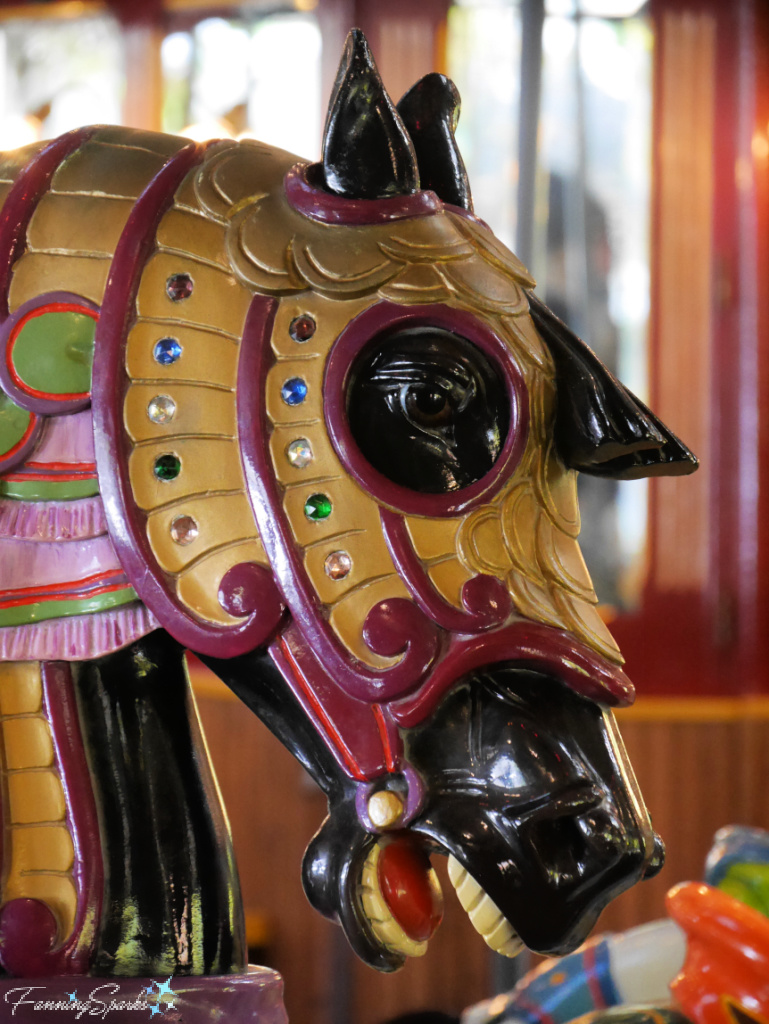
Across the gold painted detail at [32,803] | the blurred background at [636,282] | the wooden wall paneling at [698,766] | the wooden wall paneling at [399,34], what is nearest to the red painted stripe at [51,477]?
the gold painted detail at [32,803]

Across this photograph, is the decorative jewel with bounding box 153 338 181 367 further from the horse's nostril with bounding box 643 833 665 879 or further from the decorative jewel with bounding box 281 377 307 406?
the horse's nostril with bounding box 643 833 665 879

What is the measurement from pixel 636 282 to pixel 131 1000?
3311 millimetres

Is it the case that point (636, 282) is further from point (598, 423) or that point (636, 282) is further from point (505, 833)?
point (505, 833)

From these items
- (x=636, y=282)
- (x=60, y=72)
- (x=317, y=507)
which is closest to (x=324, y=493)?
(x=317, y=507)

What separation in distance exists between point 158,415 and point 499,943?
13.3 inches

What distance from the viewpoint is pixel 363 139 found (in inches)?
25.2

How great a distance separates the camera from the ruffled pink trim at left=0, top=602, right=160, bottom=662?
0.63 m

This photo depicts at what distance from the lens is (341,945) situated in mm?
2475

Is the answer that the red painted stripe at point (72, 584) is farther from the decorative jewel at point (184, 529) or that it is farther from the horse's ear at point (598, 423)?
the horse's ear at point (598, 423)

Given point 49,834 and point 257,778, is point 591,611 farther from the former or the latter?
point 257,778

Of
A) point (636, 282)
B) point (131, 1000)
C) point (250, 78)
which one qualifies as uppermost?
point (250, 78)

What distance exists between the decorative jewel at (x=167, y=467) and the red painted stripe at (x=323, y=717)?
0.11 meters

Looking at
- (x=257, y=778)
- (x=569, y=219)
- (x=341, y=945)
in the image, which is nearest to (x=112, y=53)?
(x=569, y=219)

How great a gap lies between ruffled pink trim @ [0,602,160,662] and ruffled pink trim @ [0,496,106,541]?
0.05 metres
